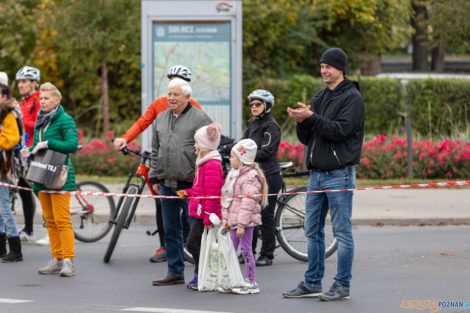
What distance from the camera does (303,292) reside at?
23.3 feet

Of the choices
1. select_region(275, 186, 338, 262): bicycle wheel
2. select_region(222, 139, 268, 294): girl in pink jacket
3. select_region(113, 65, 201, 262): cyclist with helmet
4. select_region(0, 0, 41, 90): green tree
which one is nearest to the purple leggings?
select_region(222, 139, 268, 294): girl in pink jacket

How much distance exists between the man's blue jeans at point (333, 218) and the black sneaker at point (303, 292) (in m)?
0.05

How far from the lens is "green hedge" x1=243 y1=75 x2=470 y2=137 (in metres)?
20.9

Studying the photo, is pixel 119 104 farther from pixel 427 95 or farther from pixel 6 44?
pixel 427 95

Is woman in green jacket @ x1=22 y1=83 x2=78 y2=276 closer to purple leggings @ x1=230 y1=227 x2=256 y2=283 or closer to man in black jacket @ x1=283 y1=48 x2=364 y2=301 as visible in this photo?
purple leggings @ x1=230 y1=227 x2=256 y2=283

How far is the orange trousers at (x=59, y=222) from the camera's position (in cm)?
824

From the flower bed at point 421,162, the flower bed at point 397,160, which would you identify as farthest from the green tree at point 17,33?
the flower bed at point 421,162

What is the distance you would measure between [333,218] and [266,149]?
1.73m

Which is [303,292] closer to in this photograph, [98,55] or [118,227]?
[118,227]

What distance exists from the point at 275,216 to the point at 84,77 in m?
13.1

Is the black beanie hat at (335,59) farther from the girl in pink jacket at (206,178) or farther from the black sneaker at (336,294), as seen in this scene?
the black sneaker at (336,294)

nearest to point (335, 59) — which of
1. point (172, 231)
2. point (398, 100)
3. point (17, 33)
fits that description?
point (172, 231)

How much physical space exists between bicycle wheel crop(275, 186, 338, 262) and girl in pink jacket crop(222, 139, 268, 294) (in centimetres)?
150

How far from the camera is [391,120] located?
2136 cm
